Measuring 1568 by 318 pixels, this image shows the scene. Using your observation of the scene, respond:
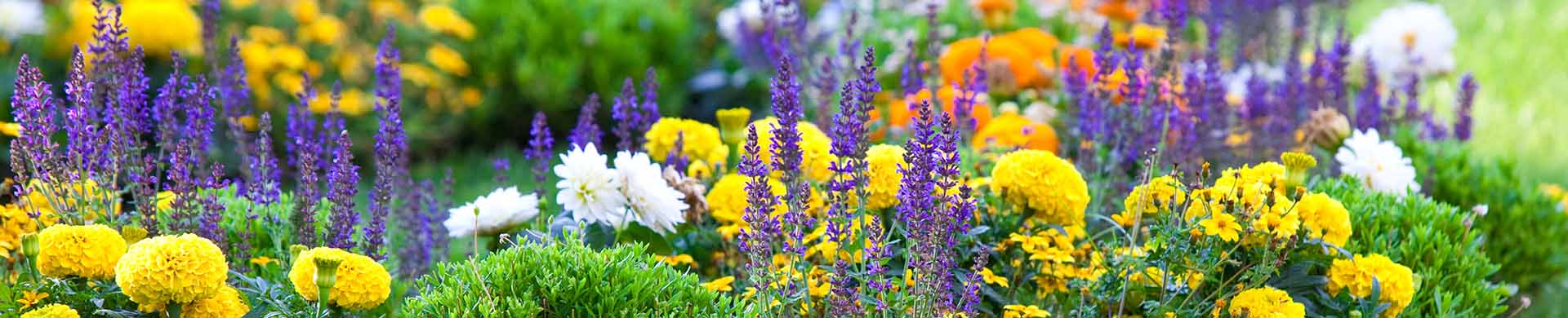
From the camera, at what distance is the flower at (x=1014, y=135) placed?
126 inches

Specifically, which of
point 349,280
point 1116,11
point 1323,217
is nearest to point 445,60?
point 1116,11

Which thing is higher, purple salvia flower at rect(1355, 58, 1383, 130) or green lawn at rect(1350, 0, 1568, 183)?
green lawn at rect(1350, 0, 1568, 183)

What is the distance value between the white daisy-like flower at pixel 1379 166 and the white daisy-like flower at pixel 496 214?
5.34 feet

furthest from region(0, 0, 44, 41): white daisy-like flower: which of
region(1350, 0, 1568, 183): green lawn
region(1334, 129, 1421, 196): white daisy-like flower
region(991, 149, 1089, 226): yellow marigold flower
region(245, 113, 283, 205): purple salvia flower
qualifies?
region(1350, 0, 1568, 183): green lawn

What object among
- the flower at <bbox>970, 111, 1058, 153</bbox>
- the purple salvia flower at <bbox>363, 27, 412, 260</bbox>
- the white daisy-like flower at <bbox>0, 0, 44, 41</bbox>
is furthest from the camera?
the white daisy-like flower at <bbox>0, 0, 44, 41</bbox>

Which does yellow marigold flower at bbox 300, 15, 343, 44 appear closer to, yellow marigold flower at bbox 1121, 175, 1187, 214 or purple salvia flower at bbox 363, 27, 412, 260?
purple salvia flower at bbox 363, 27, 412, 260

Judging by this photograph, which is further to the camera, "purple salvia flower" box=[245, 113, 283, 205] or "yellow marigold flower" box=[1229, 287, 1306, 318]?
"purple salvia flower" box=[245, 113, 283, 205]

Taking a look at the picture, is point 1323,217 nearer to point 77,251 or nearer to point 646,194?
point 646,194

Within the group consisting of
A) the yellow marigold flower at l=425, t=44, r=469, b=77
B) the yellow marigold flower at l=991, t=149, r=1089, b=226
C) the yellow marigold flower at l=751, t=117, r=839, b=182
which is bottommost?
the yellow marigold flower at l=991, t=149, r=1089, b=226

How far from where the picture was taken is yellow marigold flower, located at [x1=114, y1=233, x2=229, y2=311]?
176cm

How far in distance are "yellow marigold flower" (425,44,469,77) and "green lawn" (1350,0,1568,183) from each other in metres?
3.84

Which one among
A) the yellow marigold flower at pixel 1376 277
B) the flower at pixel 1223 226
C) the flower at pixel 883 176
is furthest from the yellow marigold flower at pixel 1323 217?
the flower at pixel 883 176

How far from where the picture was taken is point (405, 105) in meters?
5.93

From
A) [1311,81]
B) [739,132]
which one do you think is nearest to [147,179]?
[739,132]
